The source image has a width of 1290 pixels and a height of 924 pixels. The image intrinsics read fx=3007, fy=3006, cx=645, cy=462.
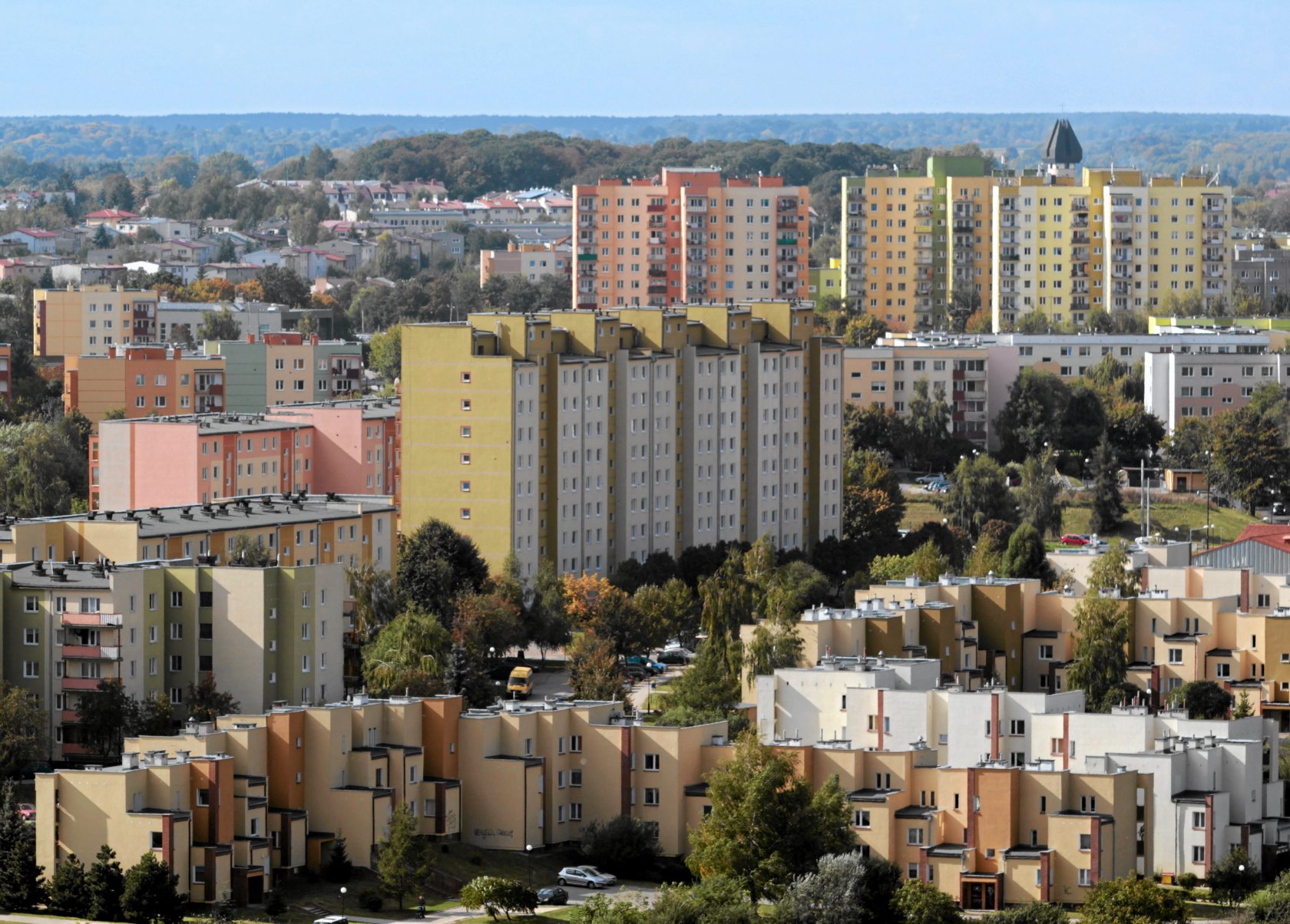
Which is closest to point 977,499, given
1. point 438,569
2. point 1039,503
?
point 1039,503

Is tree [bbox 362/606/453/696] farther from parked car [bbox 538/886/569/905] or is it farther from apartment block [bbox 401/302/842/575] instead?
apartment block [bbox 401/302/842/575]

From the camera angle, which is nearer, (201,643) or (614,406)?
(201,643)

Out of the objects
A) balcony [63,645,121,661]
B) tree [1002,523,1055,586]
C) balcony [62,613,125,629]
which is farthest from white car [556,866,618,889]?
tree [1002,523,1055,586]

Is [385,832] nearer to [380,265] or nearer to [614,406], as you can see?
[614,406]

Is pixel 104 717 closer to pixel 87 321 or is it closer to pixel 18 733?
pixel 18 733

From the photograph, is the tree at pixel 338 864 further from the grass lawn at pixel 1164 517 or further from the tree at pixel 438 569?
the grass lawn at pixel 1164 517

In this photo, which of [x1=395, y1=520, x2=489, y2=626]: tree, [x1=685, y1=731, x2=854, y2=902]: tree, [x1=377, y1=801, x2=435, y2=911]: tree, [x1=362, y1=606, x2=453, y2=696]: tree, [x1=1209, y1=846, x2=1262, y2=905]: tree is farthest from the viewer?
[x1=395, y1=520, x2=489, y2=626]: tree

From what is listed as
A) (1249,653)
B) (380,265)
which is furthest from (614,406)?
(380,265)
